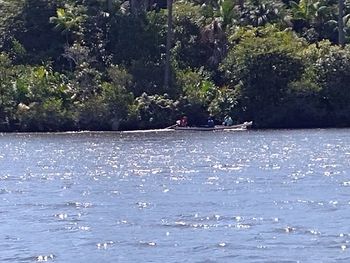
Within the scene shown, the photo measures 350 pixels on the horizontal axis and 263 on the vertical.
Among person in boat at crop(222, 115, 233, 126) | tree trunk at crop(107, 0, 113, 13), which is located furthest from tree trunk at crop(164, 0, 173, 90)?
tree trunk at crop(107, 0, 113, 13)

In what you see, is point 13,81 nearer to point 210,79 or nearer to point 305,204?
point 210,79

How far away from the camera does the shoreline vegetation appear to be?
273ft

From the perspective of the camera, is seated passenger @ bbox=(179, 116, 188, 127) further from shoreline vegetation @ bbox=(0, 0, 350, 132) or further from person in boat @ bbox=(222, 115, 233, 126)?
person in boat @ bbox=(222, 115, 233, 126)

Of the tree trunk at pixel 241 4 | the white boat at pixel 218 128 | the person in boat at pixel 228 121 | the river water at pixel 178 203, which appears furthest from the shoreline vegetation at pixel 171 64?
the river water at pixel 178 203

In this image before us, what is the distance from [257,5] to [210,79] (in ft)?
21.5

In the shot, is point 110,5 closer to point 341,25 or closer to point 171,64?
point 171,64

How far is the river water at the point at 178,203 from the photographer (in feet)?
99.7

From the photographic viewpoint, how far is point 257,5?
89.7 metres

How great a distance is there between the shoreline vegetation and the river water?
17.1m

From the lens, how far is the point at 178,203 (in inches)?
1535

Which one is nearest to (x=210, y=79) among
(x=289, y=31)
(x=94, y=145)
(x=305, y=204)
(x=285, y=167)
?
(x=289, y=31)

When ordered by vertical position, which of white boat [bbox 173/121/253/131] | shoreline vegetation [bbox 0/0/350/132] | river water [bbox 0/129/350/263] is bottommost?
river water [bbox 0/129/350/263]

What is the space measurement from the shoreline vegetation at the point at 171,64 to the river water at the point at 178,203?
17054 millimetres

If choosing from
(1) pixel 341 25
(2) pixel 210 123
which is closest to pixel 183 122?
(2) pixel 210 123
